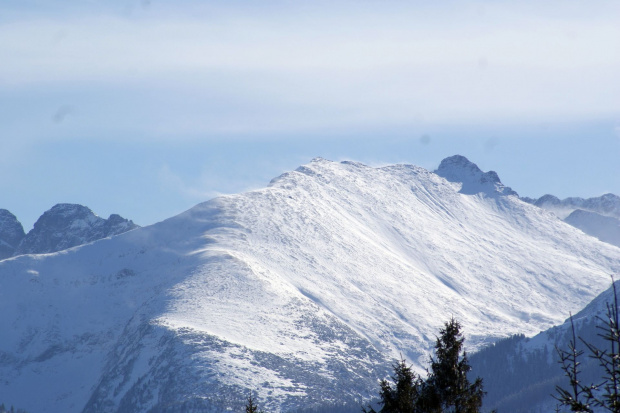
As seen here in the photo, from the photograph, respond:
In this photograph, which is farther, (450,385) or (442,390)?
(442,390)

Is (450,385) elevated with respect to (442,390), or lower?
elevated

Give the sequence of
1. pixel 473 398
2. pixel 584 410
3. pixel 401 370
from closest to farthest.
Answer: pixel 584 410
pixel 473 398
pixel 401 370

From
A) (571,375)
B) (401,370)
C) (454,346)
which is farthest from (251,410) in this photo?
(571,375)

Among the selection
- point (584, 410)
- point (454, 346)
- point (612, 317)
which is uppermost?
point (454, 346)

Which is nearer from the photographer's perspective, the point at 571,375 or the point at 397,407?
the point at 571,375

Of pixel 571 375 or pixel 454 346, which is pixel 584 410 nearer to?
pixel 571 375

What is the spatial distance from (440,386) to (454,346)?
165cm

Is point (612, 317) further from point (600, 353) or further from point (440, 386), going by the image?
point (440, 386)

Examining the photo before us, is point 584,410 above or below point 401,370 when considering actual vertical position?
below

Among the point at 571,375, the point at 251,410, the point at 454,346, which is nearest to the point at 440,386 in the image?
the point at 454,346

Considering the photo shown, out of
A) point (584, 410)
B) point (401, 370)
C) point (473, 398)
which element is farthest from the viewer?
point (401, 370)

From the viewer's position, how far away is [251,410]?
37.5 m

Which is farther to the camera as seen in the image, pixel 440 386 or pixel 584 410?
pixel 440 386

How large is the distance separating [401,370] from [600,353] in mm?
17405
